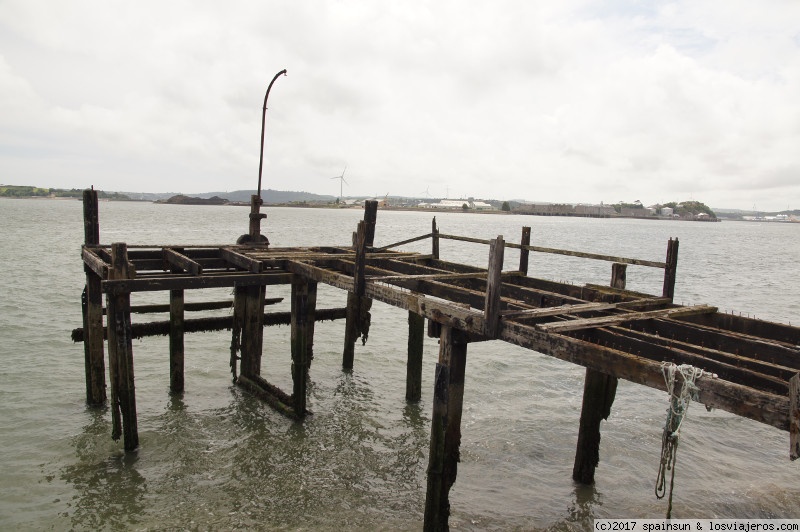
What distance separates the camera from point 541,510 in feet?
26.0

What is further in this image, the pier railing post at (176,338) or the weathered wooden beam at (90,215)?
the weathered wooden beam at (90,215)

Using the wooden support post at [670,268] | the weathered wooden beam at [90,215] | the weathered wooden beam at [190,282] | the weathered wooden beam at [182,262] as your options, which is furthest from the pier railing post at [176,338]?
the wooden support post at [670,268]

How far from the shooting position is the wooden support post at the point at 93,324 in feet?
34.1

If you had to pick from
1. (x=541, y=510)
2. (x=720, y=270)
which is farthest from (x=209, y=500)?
(x=720, y=270)

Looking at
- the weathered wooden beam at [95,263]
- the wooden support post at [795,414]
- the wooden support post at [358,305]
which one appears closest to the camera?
the wooden support post at [795,414]

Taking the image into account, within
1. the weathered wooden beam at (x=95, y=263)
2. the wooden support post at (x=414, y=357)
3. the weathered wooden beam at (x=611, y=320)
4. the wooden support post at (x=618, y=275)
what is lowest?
the wooden support post at (x=414, y=357)

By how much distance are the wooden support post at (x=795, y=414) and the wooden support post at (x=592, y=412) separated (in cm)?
397

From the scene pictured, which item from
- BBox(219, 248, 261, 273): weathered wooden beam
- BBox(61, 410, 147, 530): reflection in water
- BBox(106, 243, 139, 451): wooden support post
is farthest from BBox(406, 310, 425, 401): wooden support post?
BBox(61, 410, 147, 530): reflection in water

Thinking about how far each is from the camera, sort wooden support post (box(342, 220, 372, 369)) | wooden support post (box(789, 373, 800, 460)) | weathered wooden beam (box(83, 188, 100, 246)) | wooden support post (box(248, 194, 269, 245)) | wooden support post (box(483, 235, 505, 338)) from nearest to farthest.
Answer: wooden support post (box(789, 373, 800, 460)) → wooden support post (box(483, 235, 505, 338)) → wooden support post (box(342, 220, 372, 369)) → weathered wooden beam (box(83, 188, 100, 246)) → wooden support post (box(248, 194, 269, 245))

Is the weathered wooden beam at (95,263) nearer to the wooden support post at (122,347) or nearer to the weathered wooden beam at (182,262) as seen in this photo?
the wooden support post at (122,347)

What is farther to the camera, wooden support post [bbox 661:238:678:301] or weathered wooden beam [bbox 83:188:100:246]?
weathered wooden beam [bbox 83:188:100:246]

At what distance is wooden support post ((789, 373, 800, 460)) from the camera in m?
3.66

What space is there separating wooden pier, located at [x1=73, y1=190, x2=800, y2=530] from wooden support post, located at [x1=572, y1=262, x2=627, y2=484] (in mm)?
22

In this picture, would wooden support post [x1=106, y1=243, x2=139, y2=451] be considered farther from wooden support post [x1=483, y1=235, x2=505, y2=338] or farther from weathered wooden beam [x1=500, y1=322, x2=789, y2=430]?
weathered wooden beam [x1=500, y1=322, x2=789, y2=430]
